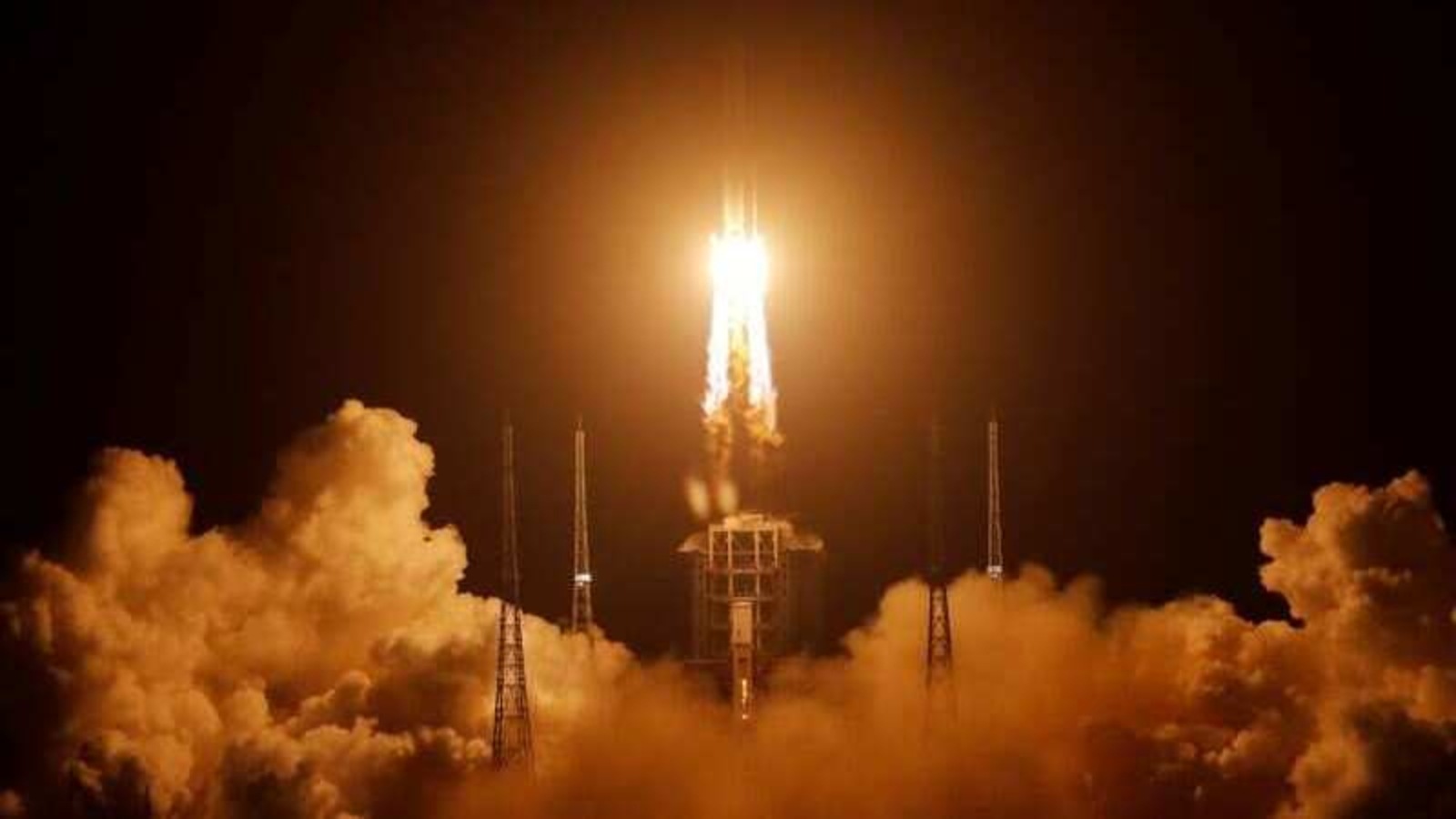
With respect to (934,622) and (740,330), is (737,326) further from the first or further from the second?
(934,622)

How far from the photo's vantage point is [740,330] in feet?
164

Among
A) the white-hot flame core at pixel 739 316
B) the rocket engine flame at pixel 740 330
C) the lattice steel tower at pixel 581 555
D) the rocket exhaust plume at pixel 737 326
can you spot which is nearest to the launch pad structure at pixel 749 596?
the rocket exhaust plume at pixel 737 326

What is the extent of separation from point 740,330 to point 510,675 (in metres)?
6.72

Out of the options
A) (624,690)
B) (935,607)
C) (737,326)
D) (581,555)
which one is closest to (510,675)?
(624,690)


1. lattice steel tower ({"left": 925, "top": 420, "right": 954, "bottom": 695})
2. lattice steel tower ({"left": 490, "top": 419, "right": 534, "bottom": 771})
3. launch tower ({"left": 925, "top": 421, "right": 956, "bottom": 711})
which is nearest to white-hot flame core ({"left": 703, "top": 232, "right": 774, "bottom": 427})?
launch tower ({"left": 925, "top": 421, "right": 956, "bottom": 711})

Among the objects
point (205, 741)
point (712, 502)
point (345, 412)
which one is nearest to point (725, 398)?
point (712, 502)

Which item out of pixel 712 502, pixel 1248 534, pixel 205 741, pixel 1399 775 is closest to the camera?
pixel 1399 775

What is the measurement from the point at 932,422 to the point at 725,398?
17.0 ft

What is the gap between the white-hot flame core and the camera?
49656 millimetres

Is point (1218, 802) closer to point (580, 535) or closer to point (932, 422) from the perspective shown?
point (932, 422)

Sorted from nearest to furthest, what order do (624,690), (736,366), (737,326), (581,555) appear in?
(624,690)
(737,326)
(736,366)
(581,555)

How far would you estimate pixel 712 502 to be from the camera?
171 feet

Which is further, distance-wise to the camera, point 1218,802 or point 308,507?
point 308,507

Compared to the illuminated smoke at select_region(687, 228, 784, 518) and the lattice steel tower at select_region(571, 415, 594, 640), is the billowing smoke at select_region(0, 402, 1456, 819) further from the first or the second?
the illuminated smoke at select_region(687, 228, 784, 518)
